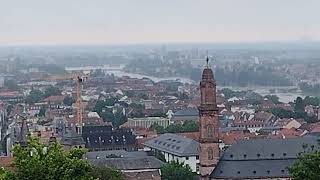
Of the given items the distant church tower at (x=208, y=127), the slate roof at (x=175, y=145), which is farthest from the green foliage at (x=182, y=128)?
the distant church tower at (x=208, y=127)

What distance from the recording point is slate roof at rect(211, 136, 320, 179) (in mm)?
54656

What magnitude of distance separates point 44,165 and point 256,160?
3300 cm

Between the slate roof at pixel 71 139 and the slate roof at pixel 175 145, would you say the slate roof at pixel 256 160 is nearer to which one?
the slate roof at pixel 175 145

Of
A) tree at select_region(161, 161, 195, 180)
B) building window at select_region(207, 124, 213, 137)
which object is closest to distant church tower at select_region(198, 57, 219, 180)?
building window at select_region(207, 124, 213, 137)

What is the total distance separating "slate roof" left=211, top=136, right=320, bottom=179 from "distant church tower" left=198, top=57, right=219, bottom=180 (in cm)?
60

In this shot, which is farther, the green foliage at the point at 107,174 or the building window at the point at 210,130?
the building window at the point at 210,130

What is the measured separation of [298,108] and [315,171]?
85749 millimetres

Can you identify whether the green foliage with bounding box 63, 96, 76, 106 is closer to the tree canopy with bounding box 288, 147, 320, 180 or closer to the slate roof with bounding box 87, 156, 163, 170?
the slate roof with bounding box 87, 156, 163, 170

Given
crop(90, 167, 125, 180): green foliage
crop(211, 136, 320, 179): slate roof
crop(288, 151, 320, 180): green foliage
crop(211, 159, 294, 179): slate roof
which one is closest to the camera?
crop(288, 151, 320, 180): green foliage

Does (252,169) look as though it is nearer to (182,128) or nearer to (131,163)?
(131,163)

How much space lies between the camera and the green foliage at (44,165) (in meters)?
23.9

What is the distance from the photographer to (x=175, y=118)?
11594 cm

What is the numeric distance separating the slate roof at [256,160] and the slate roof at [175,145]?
57.7ft

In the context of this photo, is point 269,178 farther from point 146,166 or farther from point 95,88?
point 95,88
